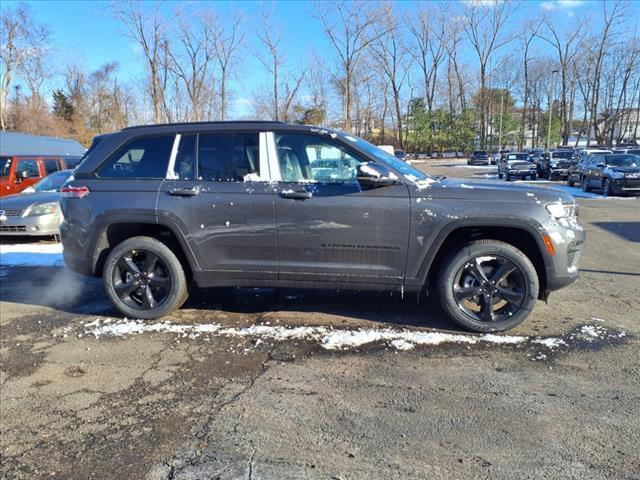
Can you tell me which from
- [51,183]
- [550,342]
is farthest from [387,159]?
[51,183]

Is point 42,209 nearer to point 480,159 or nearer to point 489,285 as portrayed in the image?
point 489,285

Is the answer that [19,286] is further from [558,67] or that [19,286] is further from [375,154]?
[558,67]

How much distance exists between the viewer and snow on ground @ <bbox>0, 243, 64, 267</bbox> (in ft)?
24.6

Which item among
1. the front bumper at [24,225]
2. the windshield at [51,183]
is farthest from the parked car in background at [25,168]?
the front bumper at [24,225]

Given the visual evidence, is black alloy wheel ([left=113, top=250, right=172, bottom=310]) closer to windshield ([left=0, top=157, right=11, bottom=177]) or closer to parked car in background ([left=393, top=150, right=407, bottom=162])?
parked car in background ([left=393, top=150, right=407, bottom=162])

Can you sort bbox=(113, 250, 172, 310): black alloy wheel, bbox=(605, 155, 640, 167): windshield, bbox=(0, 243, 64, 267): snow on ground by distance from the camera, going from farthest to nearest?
bbox=(605, 155, 640, 167): windshield < bbox=(0, 243, 64, 267): snow on ground < bbox=(113, 250, 172, 310): black alloy wheel

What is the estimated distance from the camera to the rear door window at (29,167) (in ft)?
41.8

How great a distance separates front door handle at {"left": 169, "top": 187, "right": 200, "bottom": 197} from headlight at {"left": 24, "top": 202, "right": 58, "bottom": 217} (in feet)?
19.3

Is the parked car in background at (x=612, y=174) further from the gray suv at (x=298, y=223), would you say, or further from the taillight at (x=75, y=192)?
the taillight at (x=75, y=192)

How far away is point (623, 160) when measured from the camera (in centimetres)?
1894

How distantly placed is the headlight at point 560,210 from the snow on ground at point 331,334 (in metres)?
1.07

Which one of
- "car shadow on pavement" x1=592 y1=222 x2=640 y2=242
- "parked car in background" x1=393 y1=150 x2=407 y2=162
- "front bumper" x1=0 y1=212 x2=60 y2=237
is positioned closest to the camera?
"parked car in background" x1=393 y1=150 x2=407 y2=162

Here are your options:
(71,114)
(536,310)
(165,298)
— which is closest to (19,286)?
(165,298)

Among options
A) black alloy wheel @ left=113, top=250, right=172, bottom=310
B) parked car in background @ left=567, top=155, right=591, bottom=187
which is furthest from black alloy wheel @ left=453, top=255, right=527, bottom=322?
parked car in background @ left=567, top=155, right=591, bottom=187
